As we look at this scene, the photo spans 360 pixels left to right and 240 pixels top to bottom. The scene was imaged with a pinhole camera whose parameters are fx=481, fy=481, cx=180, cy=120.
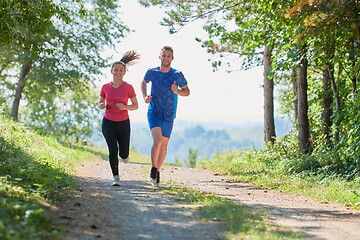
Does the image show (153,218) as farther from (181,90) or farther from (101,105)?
(181,90)

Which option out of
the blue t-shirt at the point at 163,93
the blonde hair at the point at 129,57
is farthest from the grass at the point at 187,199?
the blonde hair at the point at 129,57

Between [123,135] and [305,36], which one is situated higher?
[305,36]

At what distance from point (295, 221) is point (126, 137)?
4.03m

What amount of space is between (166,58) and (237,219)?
4.34 meters

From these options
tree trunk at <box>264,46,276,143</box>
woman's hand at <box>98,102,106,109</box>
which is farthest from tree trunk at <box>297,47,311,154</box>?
woman's hand at <box>98,102,106,109</box>

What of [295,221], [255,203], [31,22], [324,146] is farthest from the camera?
[324,146]

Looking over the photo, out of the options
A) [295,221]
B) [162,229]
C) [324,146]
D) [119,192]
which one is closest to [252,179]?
[324,146]

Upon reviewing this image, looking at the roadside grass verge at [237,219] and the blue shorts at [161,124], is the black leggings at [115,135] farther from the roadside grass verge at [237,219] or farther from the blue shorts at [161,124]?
the roadside grass verge at [237,219]

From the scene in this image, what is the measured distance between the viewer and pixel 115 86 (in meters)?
8.80

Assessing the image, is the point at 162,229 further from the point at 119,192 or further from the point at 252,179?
the point at 252,179

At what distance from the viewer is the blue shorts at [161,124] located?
29.2 ft

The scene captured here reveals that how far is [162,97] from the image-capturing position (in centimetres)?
893

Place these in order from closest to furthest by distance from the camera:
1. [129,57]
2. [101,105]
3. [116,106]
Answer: [101,105] → [116,106] → [129,57]

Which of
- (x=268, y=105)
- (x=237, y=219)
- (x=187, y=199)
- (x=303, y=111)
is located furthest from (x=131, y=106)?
(x=268, y=105)
